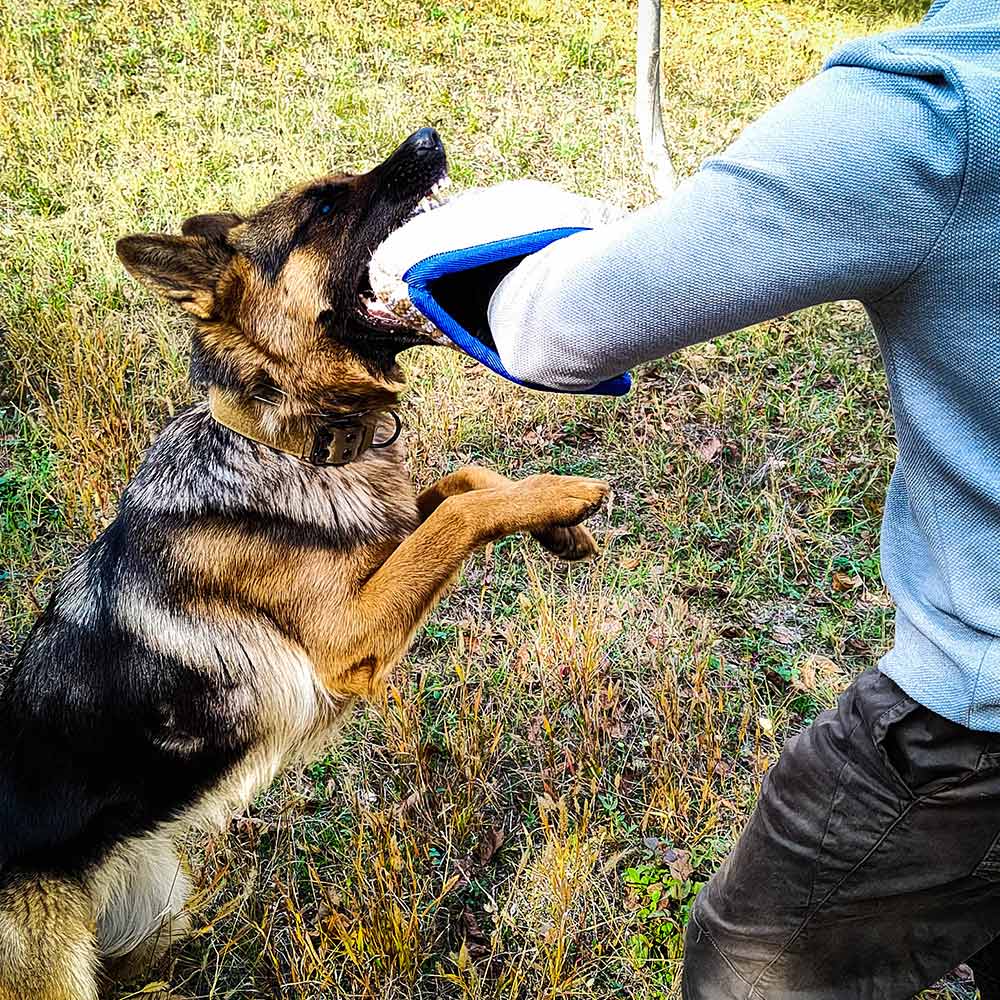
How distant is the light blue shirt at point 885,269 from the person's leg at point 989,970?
1130 millimetres

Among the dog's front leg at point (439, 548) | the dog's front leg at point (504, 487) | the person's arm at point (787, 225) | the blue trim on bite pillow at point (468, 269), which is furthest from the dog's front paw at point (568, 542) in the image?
the person's arm at point (787, 225)

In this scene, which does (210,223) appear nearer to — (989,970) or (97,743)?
(97,743)

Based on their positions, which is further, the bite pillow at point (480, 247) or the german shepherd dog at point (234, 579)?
the german shepherd dog at point (234, 579)

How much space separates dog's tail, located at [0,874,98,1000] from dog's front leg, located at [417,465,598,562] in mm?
1764

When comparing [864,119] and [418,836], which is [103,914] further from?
[864,119]

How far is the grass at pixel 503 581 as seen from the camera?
309 centimetres

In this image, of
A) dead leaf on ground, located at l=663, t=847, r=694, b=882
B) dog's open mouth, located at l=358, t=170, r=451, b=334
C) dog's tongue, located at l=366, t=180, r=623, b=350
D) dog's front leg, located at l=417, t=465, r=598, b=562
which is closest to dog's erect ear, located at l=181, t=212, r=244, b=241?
dog's open mouth, located at l=358, t=170, r=451, b=334

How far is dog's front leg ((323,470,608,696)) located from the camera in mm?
2740

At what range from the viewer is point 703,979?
2.00m

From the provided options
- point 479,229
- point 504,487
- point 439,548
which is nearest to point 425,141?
point 504,487

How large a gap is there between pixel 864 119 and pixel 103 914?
3198 mm

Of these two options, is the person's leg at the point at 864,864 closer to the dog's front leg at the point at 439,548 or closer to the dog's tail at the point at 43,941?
the dog's front leg at the point at 439,548

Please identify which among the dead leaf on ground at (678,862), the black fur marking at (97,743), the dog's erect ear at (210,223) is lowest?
the dead leaf on ground at (678,862)

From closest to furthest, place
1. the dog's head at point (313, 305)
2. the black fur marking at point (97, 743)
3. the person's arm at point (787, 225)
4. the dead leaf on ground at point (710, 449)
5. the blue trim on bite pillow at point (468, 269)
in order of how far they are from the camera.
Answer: the person's arm at point (787, 225)
the blue trim on bite pillow at point (468, 269)
the black fur marking at point (97, 743)
the dog's head at point (313, 305)
the dead leaf on ground at point (710, 449)
